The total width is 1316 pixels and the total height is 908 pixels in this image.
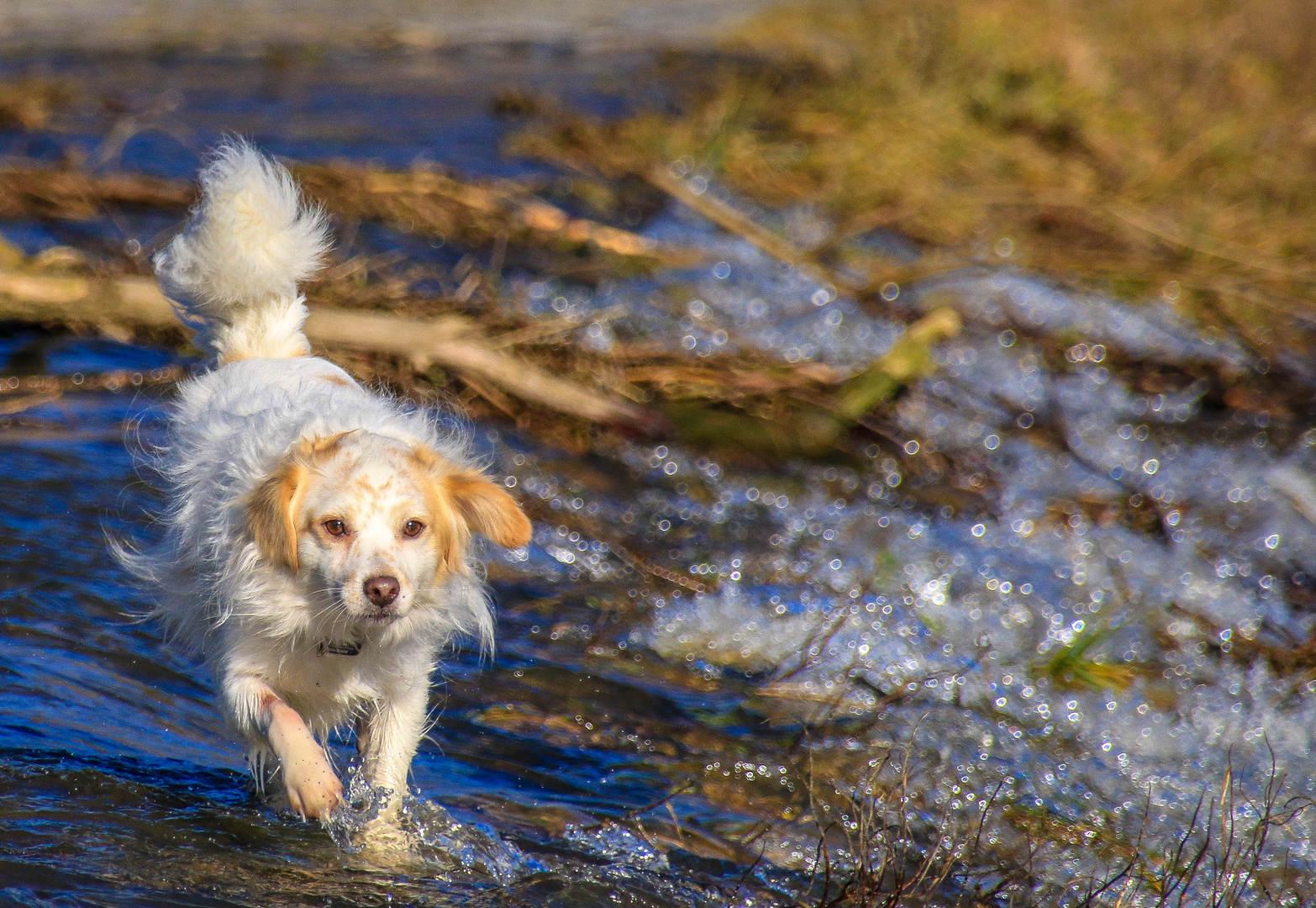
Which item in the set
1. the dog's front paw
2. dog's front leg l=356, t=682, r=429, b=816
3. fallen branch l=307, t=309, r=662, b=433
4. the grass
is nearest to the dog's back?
dog's front leg l=356, t=682, r=429, b=816

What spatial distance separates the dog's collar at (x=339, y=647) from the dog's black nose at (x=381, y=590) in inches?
13.6

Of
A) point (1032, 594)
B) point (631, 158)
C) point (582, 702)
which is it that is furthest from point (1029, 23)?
point (582, 702)

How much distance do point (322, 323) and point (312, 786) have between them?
12.0 ft

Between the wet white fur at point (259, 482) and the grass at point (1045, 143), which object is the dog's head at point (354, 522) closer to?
the wet white fur at point (259, 482)

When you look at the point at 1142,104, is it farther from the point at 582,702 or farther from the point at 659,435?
the point at 582,702

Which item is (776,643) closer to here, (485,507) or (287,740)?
(485,507)

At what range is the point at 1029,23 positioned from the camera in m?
15.3

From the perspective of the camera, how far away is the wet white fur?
11.7 ft

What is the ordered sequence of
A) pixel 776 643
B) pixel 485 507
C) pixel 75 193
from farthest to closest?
pixel 75 193 → pixel 776 643 → pixel 485 507

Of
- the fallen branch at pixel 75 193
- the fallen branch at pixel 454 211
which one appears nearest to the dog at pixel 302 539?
the fallen branch at pixel 75 193

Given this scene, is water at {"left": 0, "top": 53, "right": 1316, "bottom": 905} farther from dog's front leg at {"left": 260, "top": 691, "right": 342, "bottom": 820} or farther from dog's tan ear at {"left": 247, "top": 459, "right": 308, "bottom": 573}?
dog's tan ear at {"left": 247, "top": 459, "right": 308, "bottom": 573}

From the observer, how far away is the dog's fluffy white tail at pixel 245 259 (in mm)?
4320

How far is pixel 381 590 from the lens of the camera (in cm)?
331

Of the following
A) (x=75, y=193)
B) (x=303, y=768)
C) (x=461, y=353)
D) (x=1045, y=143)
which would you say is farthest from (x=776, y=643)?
(x=1045, y=143)
